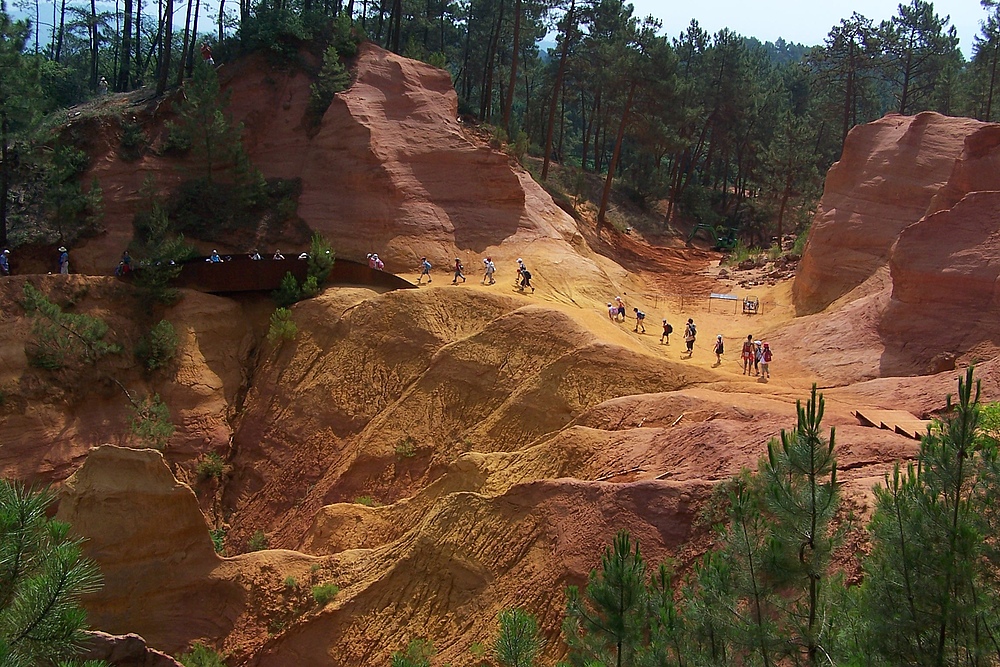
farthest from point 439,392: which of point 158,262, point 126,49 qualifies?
point 126,49

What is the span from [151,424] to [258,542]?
4.56m

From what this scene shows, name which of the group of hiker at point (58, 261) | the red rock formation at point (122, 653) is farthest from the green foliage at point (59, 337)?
the red rock formation at point (122, 653)

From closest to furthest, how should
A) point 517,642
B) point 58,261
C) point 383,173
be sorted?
point 517,642 → point 58,261 → point 383,173

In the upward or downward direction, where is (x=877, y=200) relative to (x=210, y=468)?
upward

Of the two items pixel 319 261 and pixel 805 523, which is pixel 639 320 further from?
pixel 805 523

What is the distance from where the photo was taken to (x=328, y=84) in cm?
3247

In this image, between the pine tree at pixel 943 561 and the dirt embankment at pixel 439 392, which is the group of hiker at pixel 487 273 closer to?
the dirt embankment at pixel 439 392

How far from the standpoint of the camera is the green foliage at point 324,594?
16345 millimetres

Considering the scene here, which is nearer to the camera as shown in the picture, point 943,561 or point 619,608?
point 943,561

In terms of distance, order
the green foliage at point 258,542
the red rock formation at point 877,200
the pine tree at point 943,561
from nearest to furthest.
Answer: the pine tree at point 943,561 < the green foliage at point 258,542 < the red rock formation at point 877,200

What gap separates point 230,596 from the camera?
669 inches

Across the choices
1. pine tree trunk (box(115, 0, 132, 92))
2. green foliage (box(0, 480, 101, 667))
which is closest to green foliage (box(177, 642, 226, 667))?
green foliage (box(0, 480, 101, 667))

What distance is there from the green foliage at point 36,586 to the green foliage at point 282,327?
1966 centimetres

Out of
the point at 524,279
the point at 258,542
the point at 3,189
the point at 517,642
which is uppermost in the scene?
the point at 3,189
